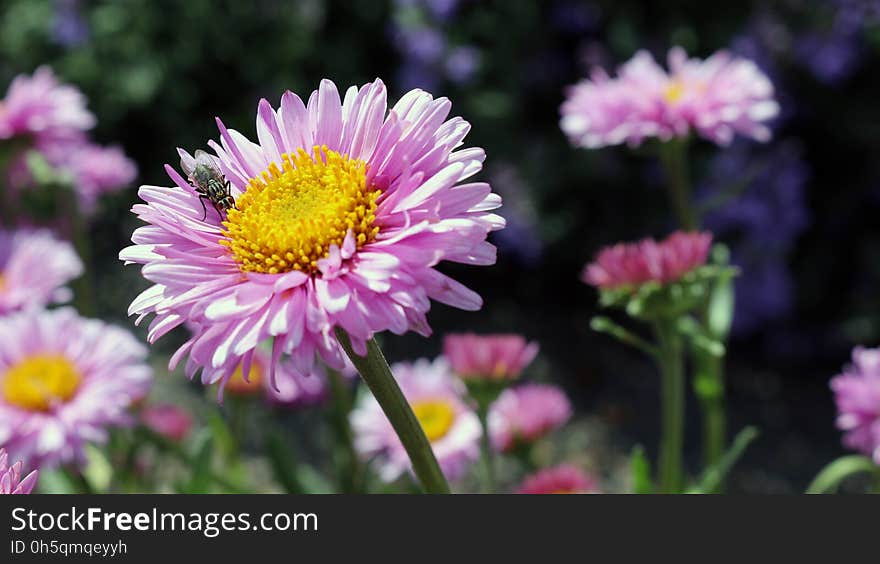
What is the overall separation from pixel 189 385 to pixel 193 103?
39.8 inches

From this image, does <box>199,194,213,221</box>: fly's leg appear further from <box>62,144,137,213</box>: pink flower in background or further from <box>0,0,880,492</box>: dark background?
<box>0,0,880,492</box>: dark background

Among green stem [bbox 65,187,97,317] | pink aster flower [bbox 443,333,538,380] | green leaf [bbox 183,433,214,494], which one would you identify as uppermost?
green stem [bbox 65,187,97,317]

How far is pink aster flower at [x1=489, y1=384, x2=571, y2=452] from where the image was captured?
1.60 metres

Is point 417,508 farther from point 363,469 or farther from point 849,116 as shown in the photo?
point 849,116

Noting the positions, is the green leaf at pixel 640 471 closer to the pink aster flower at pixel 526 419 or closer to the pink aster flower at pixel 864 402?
the pink aster flower at pixel 864 402

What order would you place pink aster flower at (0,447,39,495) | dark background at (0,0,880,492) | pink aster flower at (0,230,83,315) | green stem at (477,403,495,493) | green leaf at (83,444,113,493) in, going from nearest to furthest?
pink aster flower at (0,447,39,495) < green stem at (477,403,495,493) < pink aster flower at (0,230,83,315) < green leaf at (83,444,113,493) < dark background at (0,0,880,492)

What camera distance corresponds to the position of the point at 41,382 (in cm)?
139

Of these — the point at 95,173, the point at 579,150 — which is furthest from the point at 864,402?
the point at 579,150

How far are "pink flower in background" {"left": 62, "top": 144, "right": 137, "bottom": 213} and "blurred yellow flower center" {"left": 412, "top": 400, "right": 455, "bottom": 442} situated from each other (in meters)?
0.82

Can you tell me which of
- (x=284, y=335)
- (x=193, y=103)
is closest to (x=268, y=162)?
(x=284, y=335)

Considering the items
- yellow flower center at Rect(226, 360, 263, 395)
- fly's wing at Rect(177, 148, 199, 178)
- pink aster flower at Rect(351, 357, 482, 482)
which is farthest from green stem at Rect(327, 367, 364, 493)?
fly's wing at Rect(177, 148, 199, 178)

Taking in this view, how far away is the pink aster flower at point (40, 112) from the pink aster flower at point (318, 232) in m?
0.97

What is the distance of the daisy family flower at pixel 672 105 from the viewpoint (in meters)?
1.38

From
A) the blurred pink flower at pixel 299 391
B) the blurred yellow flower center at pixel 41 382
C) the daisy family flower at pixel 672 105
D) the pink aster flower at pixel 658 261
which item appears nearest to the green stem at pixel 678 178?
the daisy family flower at pixel 672 105
